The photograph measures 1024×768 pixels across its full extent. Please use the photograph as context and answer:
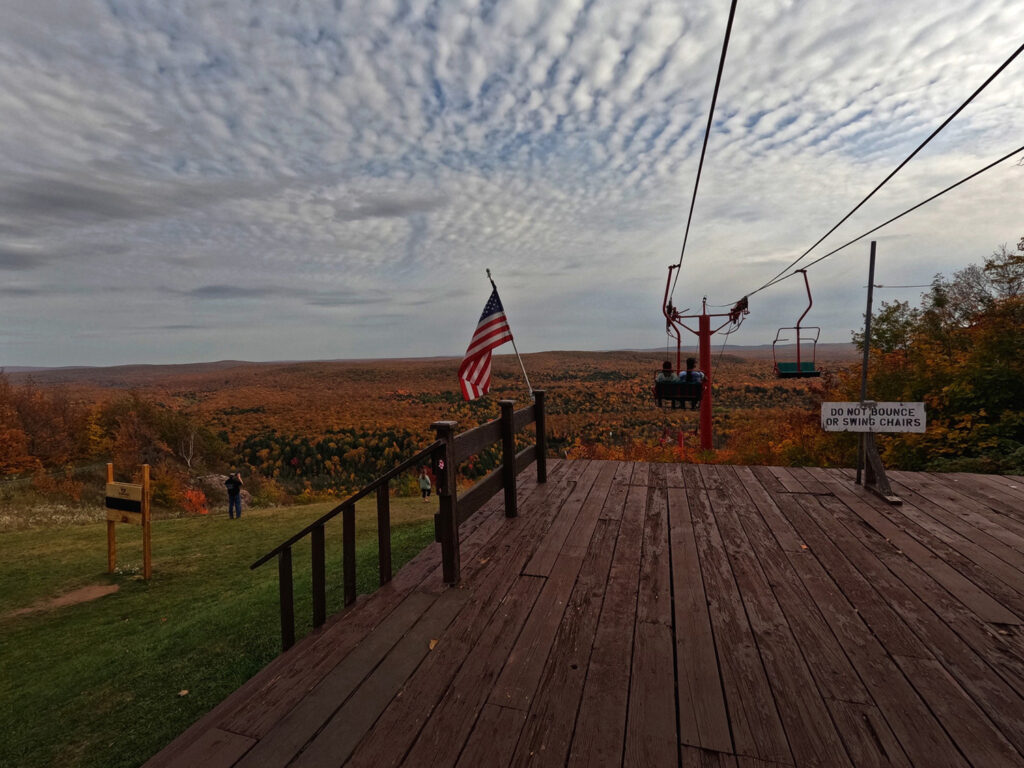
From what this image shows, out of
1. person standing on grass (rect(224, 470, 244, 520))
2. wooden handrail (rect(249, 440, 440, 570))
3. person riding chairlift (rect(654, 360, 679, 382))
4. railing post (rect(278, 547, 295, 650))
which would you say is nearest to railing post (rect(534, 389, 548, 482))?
wooden handrail (rect(249, 440, 440, 570))

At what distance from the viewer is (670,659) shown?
104 inches

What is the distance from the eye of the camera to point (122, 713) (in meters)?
3.80

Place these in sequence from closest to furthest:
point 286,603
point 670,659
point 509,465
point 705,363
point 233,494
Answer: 1. point 670,659
2. point 286,603
3. point 509,465
4. point 233,494
5. point 705,363

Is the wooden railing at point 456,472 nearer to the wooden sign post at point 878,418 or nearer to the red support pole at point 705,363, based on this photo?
the wooden sign post at point 878,418

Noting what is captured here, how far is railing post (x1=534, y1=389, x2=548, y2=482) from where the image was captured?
609 cm

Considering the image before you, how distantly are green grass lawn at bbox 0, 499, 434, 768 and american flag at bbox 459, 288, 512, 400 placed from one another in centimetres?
228

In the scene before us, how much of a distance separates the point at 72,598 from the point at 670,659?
9085 millimetres

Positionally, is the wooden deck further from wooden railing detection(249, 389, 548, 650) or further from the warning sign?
the warning sign

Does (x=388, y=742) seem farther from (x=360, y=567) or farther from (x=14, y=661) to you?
(x=14, y=661)

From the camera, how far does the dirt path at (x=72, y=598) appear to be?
263 inches

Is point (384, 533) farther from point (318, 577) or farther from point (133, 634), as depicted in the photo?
point (133, 634)

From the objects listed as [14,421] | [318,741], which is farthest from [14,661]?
[14,421]

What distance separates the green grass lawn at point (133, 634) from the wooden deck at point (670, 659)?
1979mm

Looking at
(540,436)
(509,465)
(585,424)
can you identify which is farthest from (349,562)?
(585,424)
